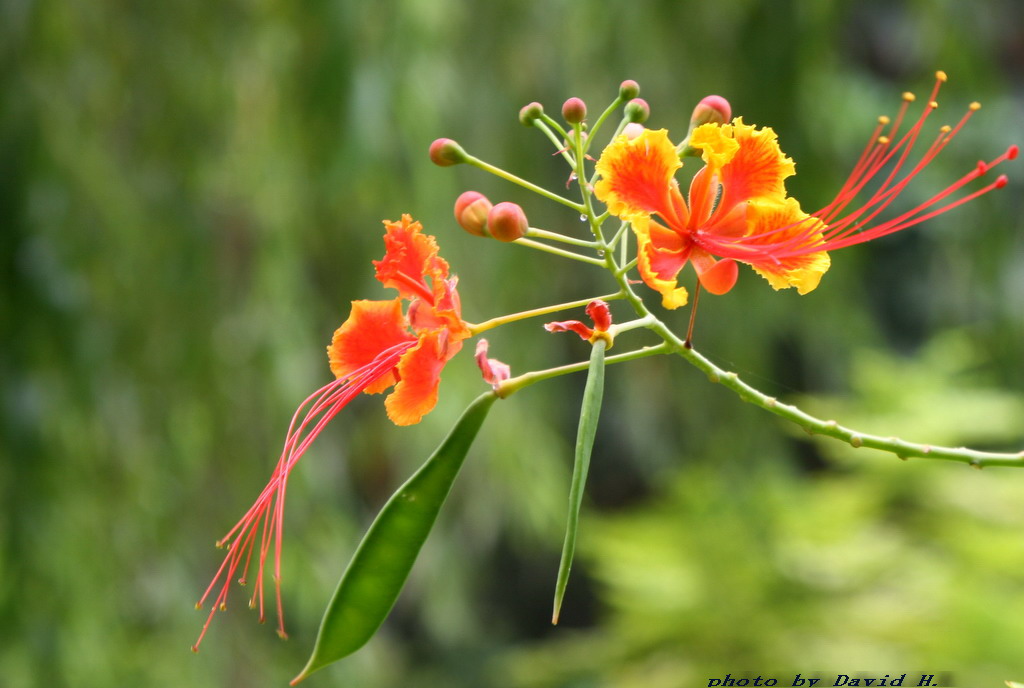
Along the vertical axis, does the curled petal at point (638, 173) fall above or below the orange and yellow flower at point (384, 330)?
above

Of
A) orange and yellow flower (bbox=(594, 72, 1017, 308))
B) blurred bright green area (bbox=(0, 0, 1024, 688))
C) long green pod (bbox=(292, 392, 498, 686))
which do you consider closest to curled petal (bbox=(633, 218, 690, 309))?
orange and yellow flower (bbox=(594, 72, 1017, 308))

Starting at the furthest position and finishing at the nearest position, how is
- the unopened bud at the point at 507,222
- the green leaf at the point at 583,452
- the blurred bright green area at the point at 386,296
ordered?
the blurred bright green area at the point at 386,296 < the unopened bud at the point at 507,222 < the green leaf at the point at 583,452

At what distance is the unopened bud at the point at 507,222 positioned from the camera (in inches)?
22.4

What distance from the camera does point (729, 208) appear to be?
2.08ft

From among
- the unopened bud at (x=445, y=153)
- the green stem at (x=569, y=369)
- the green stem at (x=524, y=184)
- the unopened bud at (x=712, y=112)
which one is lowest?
the green stem at (x=569, y=369)

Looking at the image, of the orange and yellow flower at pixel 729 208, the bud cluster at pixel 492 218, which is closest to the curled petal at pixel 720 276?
the orange and yellow flower at pixel 729 208

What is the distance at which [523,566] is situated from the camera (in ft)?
17.9

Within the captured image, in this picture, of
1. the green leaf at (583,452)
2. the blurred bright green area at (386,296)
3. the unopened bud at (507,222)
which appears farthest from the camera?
the blurred bright green area at (386,296)

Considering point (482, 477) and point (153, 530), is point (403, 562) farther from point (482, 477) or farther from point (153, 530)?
point (482, 477)

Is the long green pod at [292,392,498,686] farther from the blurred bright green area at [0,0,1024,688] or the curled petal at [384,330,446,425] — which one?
the blurred bright green area at [0,0,1024,688]

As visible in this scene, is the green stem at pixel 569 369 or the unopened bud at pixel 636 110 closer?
the green stem at pixel 569 369

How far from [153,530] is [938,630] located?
198 cm

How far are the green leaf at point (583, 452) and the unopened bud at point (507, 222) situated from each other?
9 cm

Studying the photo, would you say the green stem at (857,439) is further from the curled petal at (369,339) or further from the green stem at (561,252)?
the curled petal at (369,339)
